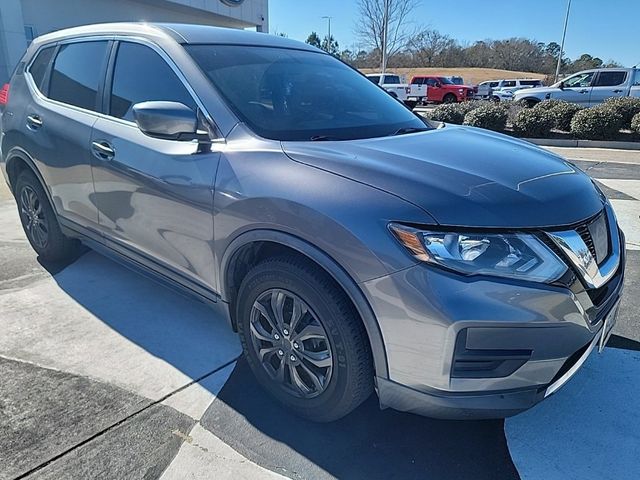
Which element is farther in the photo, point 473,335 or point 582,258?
point 582,258

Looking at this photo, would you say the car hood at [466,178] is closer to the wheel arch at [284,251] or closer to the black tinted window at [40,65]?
the wheel arch at [284,251]

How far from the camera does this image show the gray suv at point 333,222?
1.70 m

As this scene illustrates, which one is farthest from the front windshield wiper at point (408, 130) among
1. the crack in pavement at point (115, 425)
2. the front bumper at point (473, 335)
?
the crack in pavement at point (115, 425)

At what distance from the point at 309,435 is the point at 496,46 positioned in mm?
81694

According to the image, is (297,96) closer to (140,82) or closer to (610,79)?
(140,82)

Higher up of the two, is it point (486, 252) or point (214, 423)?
point (486, 252)

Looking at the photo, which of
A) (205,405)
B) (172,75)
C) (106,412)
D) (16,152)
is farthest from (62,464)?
(16,152)

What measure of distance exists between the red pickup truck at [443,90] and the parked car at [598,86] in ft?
39.0

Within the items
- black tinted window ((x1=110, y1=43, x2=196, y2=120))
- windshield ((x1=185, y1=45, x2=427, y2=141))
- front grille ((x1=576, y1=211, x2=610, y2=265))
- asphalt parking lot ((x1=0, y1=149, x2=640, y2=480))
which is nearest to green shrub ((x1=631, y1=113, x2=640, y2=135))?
asphalt parking lot ((x1=0, y1=149, x2=640, y2=480))

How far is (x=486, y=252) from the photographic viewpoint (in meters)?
1.69

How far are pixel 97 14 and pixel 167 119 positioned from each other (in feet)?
59.8

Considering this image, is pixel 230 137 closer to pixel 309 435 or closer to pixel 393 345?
pixel 393 345

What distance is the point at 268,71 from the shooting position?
2.81 metres

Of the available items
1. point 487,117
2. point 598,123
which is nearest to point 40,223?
point 487,117
